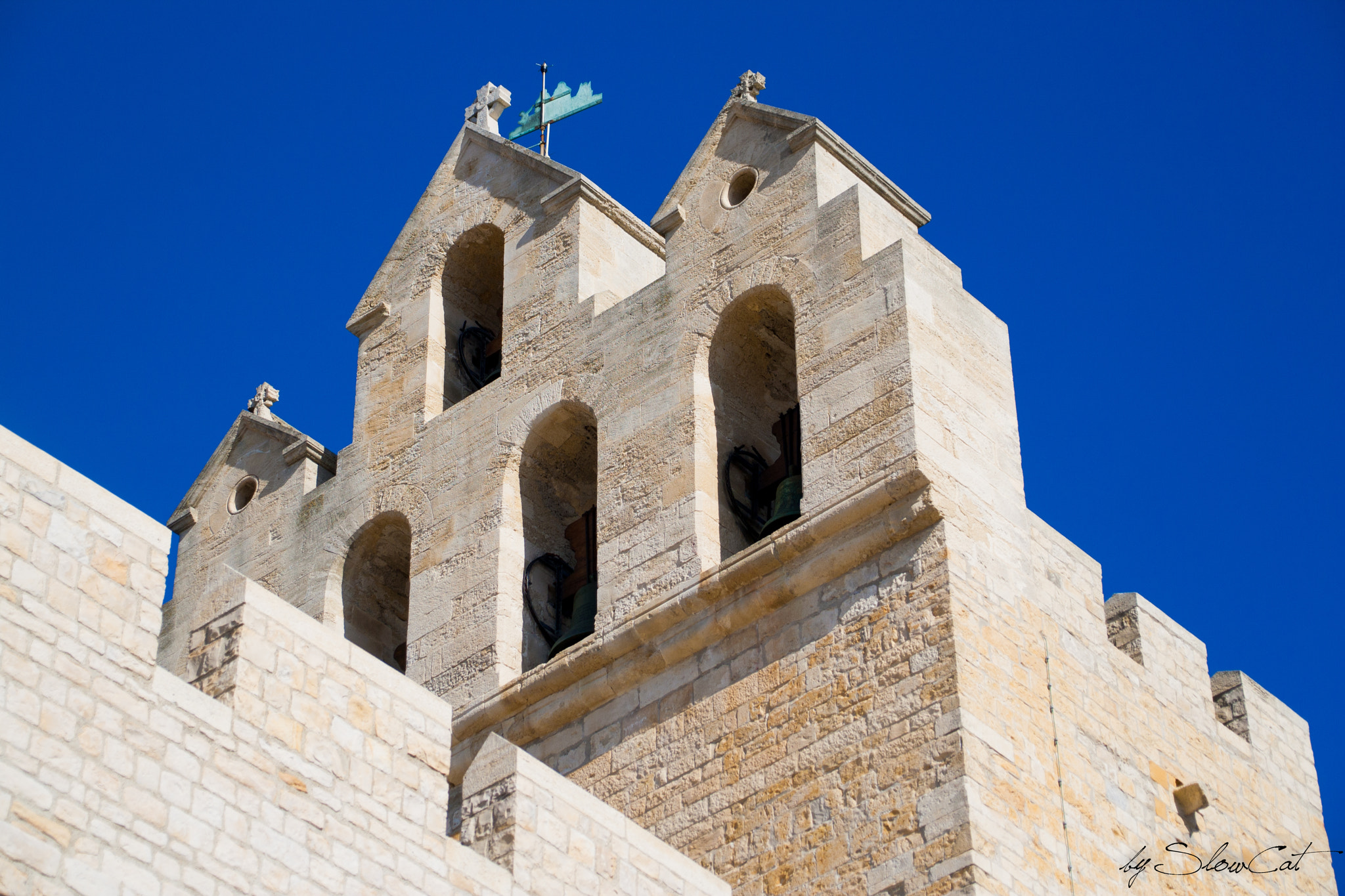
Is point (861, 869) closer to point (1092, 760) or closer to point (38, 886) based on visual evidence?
point (1092, 760)

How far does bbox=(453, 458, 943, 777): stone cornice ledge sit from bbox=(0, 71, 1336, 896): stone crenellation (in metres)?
0.02

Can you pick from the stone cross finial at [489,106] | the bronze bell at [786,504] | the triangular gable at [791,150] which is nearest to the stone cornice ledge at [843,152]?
the triangular gable at [791,150]

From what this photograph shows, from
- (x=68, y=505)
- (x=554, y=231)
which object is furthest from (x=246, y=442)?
(x=68, y=505)

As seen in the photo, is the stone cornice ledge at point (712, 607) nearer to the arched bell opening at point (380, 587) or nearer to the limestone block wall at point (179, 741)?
the arched bell opening at point (380, 587)

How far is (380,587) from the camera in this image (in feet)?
53.9

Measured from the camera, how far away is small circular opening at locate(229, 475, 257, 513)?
1748cm

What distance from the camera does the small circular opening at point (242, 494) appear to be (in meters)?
17.5

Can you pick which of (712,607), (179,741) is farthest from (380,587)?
(179,741)

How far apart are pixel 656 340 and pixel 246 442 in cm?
434

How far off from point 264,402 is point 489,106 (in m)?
2.97

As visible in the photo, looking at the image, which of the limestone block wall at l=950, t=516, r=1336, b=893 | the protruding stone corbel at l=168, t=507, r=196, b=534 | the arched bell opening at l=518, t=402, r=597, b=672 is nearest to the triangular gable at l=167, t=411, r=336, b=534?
the protruding stone corbel at l=168, t=507, r=196, b=534

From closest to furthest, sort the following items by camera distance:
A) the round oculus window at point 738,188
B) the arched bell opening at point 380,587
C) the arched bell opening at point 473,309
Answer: the round oculus window at point 738,188 < the arched bell opening at point 380,587 < the arched bell opening at point 473,309

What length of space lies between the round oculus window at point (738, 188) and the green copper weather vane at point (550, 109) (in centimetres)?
332

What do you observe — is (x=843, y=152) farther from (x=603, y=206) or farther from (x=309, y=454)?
(x=309, y=454)
